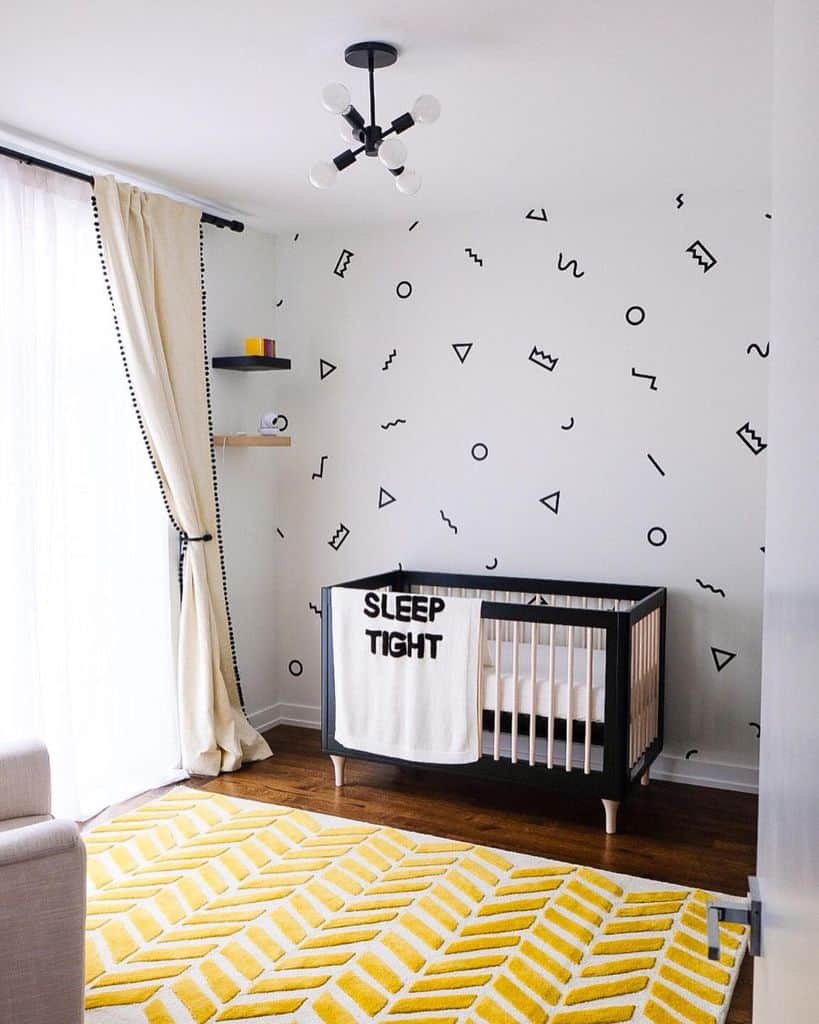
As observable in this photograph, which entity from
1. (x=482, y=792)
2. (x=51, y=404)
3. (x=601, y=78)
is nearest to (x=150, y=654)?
(x=51, y=404)

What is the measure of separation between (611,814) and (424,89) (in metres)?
2.57

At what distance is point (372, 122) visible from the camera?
274cm

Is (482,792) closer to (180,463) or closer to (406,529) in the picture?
(406,529)

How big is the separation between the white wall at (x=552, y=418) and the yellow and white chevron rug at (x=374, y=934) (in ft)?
4.45

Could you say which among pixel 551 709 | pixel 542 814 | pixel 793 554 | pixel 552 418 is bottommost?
pixel 542 814

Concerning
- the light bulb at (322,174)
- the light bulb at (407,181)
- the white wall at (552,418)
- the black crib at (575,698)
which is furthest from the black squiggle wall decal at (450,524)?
the light bulb at (322,174)

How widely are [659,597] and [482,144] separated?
1.91 metres

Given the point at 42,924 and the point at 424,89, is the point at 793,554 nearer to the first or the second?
the point at 42,924

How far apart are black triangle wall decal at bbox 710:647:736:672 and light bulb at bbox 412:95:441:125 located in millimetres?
2504

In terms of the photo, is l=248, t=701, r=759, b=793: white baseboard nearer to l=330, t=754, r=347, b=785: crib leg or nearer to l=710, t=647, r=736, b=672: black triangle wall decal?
l=710, t=647, r=736, b=672: black triangle wall decal

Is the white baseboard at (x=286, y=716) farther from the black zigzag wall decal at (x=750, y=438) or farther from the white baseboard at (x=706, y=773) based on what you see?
the black zigzag wall decal at (x=750, y=438)

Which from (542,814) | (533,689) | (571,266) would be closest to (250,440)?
(571,266)

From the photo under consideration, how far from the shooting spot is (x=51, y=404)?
343 centimetres

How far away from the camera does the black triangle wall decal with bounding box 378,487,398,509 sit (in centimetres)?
461
